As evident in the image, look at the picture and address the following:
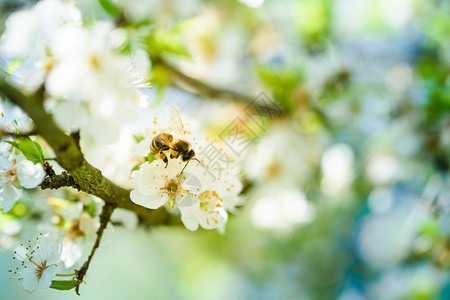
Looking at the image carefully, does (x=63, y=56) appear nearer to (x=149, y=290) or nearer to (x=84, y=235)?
(x=84, y=235)

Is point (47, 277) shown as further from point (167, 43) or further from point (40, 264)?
point (167, 43)

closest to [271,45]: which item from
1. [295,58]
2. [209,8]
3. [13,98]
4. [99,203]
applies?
[295,58]

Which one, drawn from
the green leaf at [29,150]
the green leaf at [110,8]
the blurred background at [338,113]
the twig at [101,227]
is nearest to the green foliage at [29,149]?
the green leaf at [29,150]

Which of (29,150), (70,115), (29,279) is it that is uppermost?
(70,115)

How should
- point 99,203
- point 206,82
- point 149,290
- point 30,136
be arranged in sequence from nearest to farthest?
1. point 30,136
2. point 99,203
3. point 206,82
4. point 149,290

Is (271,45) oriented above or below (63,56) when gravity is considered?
below

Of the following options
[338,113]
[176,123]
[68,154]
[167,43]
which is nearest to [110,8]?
[167,43]

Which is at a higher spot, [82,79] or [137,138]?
[82,79]

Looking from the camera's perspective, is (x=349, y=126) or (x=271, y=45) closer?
(x=349, y=126)
